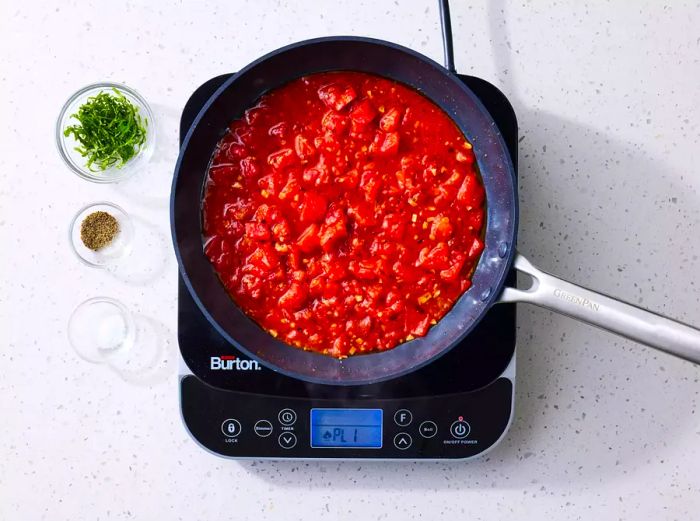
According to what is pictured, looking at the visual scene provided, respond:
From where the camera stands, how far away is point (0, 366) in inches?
69.6

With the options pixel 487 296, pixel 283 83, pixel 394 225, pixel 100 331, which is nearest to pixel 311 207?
pixel 394 225

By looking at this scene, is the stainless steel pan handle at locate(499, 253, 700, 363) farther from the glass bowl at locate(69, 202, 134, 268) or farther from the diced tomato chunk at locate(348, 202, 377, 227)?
the glass bowl at locate(69, 202, 134, 268)

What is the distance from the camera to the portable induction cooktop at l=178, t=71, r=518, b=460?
1.63 meters

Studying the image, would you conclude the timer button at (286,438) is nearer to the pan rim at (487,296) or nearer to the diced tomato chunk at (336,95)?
the pan rim at (487,296)

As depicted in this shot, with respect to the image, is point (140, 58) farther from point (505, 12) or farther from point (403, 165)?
point (505, 12)

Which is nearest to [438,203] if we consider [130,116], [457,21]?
[457,21]

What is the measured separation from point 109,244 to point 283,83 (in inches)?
21.8

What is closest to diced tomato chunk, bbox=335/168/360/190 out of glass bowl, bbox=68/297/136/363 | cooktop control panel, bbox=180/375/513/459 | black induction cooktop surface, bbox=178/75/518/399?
black induction cooktop surface, bbox=178/75/518/399

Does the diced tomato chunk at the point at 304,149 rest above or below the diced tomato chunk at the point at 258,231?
above

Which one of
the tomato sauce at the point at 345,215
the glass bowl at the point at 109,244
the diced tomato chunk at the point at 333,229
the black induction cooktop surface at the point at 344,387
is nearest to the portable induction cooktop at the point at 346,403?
the black induction cooktop surface at the point at 344,387

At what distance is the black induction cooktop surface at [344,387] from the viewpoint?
64.1 inches

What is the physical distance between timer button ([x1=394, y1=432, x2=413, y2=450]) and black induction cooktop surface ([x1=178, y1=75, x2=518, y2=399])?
0.29 ft

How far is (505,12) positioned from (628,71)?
0.32m

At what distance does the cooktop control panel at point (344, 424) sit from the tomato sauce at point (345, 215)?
16 centimetres
